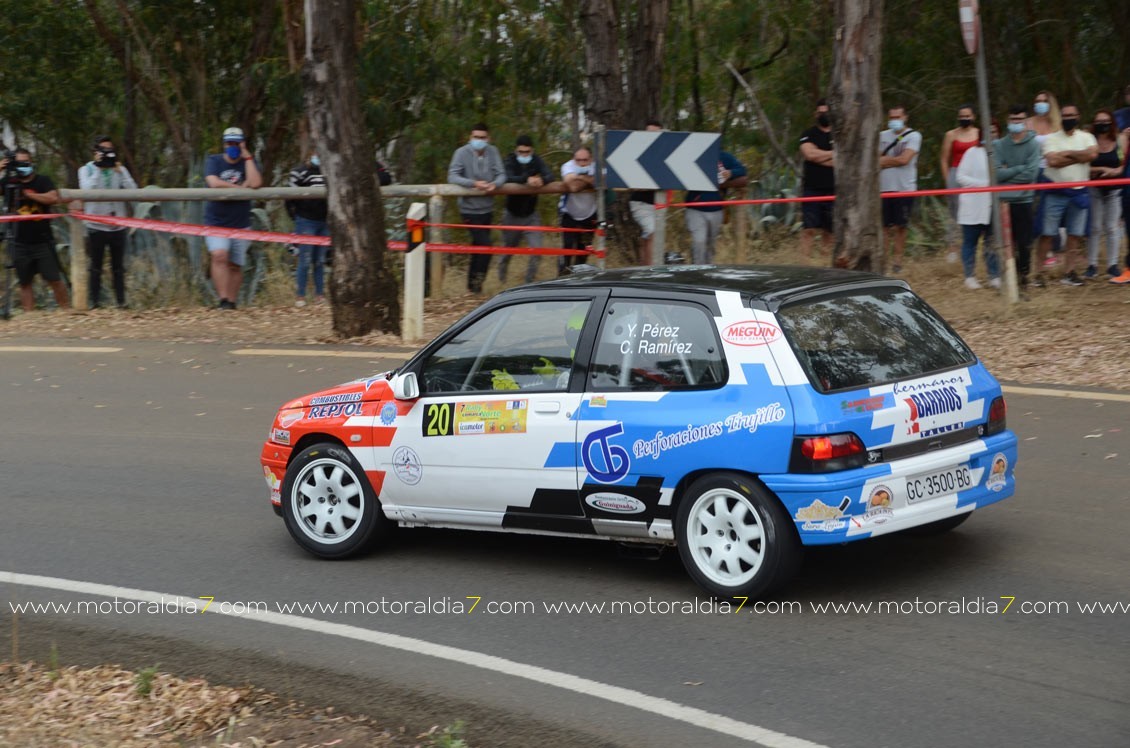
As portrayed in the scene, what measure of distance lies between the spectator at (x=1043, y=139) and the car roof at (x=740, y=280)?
9.43 meters

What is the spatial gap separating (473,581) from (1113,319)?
8907mm

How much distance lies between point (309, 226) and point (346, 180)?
A: 2.41 m

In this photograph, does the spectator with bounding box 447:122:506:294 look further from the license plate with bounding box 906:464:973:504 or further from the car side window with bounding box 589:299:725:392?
the license plate with bounding box 906:464:973:504

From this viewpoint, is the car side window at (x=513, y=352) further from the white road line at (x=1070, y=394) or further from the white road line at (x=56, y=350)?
the white road line at (x=56, y=350)

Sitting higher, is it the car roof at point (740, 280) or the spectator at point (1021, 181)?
the spectator at point (1021, 181)

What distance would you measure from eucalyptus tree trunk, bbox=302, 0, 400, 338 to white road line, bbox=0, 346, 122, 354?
2477 mm

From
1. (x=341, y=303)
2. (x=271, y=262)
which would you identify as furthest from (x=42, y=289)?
(x=341, y=303)

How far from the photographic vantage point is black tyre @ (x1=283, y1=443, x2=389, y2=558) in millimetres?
8078

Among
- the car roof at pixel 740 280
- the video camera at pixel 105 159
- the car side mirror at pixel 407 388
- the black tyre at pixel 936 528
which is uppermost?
the video camera at pixel 105 159

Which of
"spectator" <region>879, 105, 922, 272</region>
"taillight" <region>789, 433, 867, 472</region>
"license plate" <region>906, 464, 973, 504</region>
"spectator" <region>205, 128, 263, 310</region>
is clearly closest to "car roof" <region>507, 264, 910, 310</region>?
"taillight" <region>789, 433, 867, 472</region>

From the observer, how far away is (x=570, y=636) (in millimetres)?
6688

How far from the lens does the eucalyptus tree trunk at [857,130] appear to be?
15.0m

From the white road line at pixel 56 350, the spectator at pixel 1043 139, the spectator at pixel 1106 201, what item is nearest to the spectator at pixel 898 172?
the spectator at pixel 1043 139

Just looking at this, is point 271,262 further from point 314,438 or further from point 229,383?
point 314,438
